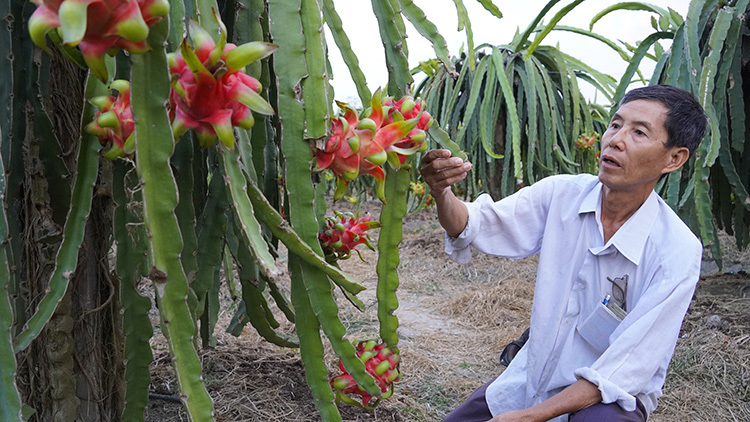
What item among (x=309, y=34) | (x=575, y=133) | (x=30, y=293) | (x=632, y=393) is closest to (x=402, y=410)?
(x=632, y=393)

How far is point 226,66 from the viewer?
0.53m

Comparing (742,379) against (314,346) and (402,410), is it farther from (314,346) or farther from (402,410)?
(314,346)

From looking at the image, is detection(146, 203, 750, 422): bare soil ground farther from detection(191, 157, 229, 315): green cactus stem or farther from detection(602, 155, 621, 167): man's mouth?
detection(602, 155, 621, 167): man's mouth

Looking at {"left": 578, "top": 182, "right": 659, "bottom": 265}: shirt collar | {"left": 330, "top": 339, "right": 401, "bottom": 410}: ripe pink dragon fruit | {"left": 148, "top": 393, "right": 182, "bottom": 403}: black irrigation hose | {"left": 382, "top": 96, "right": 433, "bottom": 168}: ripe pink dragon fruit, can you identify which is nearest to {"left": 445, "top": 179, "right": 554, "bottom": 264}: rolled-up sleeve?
{"left": 578, "top": 182, "right": 659, "bottom": 265}: shirt collar

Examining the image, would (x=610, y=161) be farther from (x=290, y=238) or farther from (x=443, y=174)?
(x=290, y=238)

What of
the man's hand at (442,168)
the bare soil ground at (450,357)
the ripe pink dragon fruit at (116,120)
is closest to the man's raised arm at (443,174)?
the man's hand at (442,168)

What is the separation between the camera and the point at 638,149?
117 centimetres

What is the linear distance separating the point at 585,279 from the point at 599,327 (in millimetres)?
107

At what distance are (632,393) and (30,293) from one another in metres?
1.12

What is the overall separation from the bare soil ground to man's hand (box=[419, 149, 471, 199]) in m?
0.79

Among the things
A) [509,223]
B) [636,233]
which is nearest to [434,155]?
[509,223]

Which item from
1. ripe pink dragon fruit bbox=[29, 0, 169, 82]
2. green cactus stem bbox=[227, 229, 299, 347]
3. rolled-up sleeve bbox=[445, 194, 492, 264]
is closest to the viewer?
ripe pink dragon fruit bbox=[29, 0, 169, 82]

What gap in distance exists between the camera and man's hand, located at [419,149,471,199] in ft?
3.58

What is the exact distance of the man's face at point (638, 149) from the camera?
1.17m
